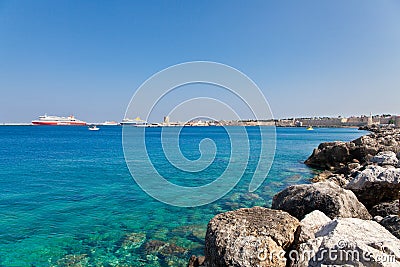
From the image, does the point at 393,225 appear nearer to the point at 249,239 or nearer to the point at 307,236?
the point at 307,236

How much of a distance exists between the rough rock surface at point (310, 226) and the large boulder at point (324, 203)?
0.73m

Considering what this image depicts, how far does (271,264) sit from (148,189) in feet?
43.5

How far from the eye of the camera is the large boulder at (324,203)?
214 inches

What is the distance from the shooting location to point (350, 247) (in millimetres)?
3285

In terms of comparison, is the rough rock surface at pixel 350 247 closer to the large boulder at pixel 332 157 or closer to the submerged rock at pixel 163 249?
the submerged rock at pixel 163 249

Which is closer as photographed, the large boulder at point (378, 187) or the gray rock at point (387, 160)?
the large boulder at point (378, 187)

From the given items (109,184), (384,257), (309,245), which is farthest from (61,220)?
(384,257)

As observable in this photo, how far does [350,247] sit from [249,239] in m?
1.31

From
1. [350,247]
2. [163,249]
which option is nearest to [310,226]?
[350,247]

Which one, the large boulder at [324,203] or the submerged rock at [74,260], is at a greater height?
the large boulder at [324,203]

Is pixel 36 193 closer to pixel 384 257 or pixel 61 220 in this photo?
pixel 61 220

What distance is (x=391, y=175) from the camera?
7.55m

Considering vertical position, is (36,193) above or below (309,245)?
below

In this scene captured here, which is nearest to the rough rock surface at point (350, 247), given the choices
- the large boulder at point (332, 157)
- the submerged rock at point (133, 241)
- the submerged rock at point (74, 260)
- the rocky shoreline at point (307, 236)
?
the rocky shoreline at point (307, 236)
